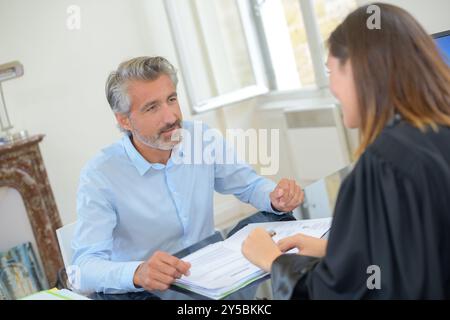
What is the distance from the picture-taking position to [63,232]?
1891mm

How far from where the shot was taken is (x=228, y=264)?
139 cm

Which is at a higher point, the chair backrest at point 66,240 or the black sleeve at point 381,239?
the black sleeve at point 381,239

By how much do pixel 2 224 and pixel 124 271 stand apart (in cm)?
255

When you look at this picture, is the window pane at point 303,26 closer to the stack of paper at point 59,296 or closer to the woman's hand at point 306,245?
the woman's hand at point 306,245

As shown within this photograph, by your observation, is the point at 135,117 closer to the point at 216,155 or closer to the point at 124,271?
the point at 216,155

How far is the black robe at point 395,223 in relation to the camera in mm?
923

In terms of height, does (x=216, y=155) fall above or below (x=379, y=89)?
below

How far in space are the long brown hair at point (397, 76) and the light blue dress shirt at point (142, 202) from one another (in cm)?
→ 85

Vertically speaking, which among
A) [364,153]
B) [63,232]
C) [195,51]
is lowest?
[63,232]

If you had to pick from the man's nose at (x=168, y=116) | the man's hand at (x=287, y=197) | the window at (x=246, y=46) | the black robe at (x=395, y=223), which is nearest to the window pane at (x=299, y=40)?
the window at (x=246, y=46)

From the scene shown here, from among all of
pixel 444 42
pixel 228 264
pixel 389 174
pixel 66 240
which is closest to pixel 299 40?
pixel 444 42

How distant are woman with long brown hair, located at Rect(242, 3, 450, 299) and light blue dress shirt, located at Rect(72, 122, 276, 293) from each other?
80 cm

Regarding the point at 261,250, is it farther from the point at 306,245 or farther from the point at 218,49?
the point at 218,49

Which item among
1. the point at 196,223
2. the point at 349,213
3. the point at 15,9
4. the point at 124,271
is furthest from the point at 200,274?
the point at 15,9
